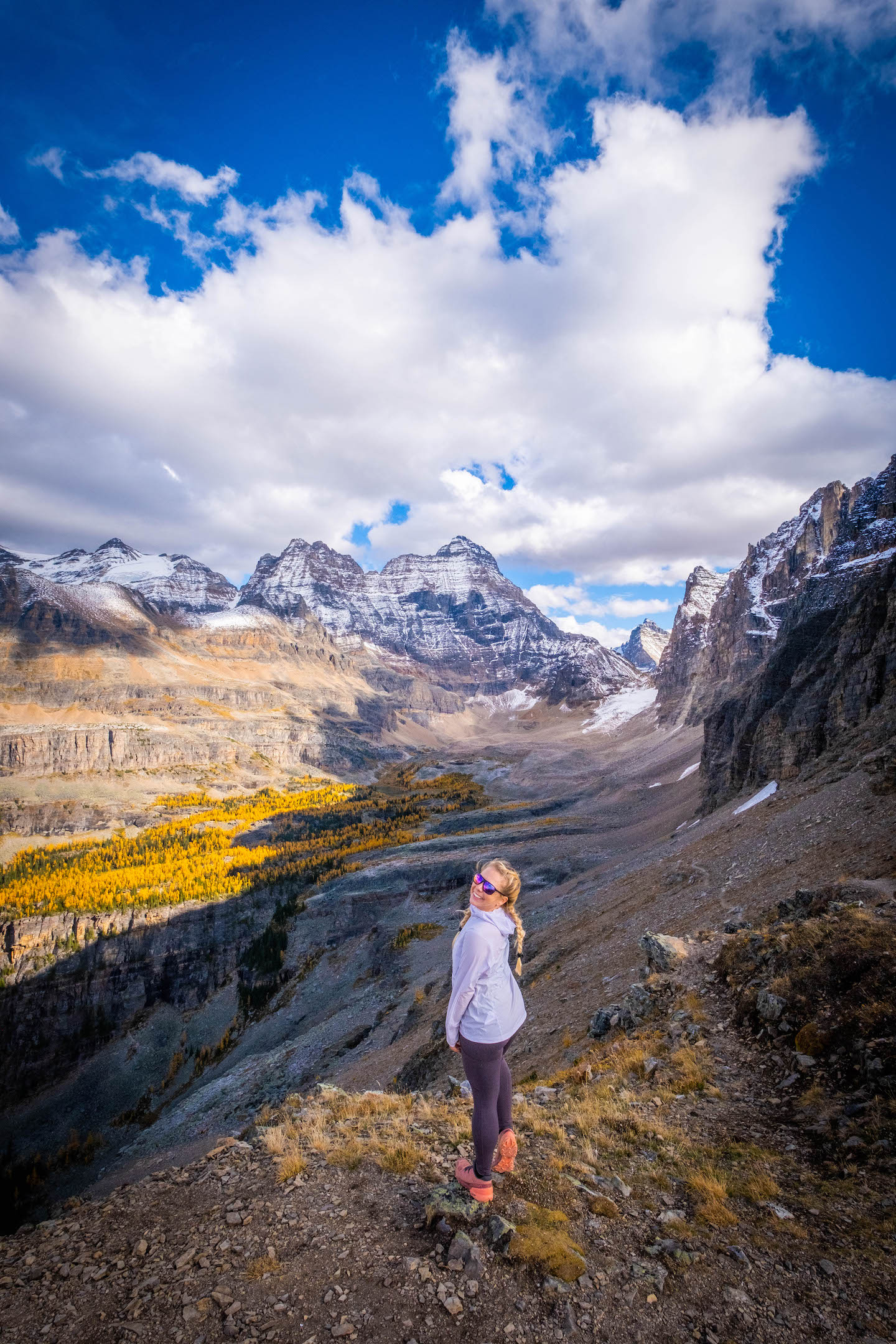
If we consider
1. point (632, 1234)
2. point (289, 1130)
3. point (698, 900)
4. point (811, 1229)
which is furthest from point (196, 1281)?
point (698, 900)

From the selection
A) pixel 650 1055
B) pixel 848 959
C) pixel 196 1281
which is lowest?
pixel 650 1055

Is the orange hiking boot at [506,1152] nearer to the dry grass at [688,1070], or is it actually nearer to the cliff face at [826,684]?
the dry grass at [688,1070]

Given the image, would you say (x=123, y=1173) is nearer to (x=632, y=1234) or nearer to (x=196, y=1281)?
(x=196, y=1281)

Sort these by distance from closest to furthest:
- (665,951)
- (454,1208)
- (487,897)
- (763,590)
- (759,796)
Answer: (454,1208) < (487,897) < (665,951) < (759,796) < (763,590)

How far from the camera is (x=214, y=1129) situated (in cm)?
2877

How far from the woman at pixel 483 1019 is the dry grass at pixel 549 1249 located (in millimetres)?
611

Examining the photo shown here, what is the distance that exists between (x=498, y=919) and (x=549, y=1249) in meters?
2.81

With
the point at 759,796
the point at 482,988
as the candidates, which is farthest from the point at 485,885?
the point at 759,796

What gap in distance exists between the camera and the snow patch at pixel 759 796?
3412cm

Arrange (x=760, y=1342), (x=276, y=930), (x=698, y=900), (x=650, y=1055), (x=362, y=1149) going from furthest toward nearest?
(x=276, y=930), (x=698, y=900), (x=650, y=1055), (x=362, y=1149), (x=760, y=1342)

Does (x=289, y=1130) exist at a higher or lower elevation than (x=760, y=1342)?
lower

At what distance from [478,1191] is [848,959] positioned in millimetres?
6828

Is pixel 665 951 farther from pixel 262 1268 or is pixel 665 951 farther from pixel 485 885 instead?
pixel 262 1268

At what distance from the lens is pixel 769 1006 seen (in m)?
8.98
